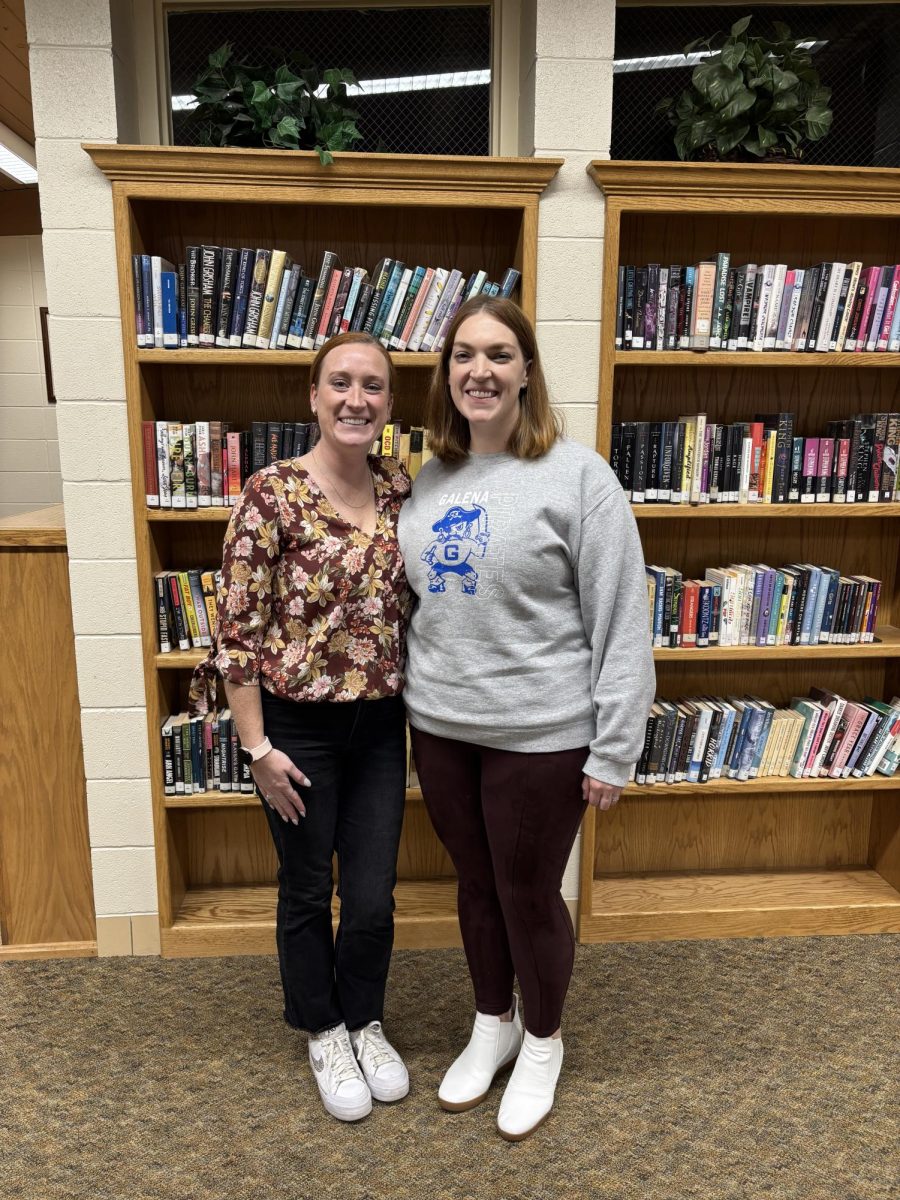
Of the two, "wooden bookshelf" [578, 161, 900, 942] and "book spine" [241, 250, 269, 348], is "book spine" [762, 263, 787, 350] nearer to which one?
"wooden bookshelf" [578, 161, 900, 942]

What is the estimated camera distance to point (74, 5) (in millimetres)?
1937

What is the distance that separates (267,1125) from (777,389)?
7.20ft

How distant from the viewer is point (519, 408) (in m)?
1.62

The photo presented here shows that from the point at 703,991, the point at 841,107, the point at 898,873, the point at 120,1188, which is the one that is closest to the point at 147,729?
the point at 120,1188

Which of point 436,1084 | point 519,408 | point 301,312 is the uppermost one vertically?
point 301,312

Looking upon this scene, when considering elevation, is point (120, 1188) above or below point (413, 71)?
below

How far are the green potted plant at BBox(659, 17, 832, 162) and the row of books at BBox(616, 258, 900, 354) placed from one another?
26cm

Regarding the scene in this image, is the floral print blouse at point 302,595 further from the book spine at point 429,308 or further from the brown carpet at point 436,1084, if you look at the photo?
the brown carpet at point 436,1084

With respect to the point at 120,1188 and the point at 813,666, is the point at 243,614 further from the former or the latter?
the point at 813,666

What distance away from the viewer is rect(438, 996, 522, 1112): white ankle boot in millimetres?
1773

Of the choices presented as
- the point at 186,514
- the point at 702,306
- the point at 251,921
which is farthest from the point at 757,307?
the point at 251,921

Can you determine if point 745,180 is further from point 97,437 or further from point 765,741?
point 97,437

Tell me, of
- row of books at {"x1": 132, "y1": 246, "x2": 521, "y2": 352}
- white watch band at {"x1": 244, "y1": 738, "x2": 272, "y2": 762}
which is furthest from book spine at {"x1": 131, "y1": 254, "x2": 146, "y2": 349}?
white watch band at {"x1": 244, "y1": 738, "x2": 272, "y2": 762}

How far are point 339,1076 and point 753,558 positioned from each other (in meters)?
1.72
